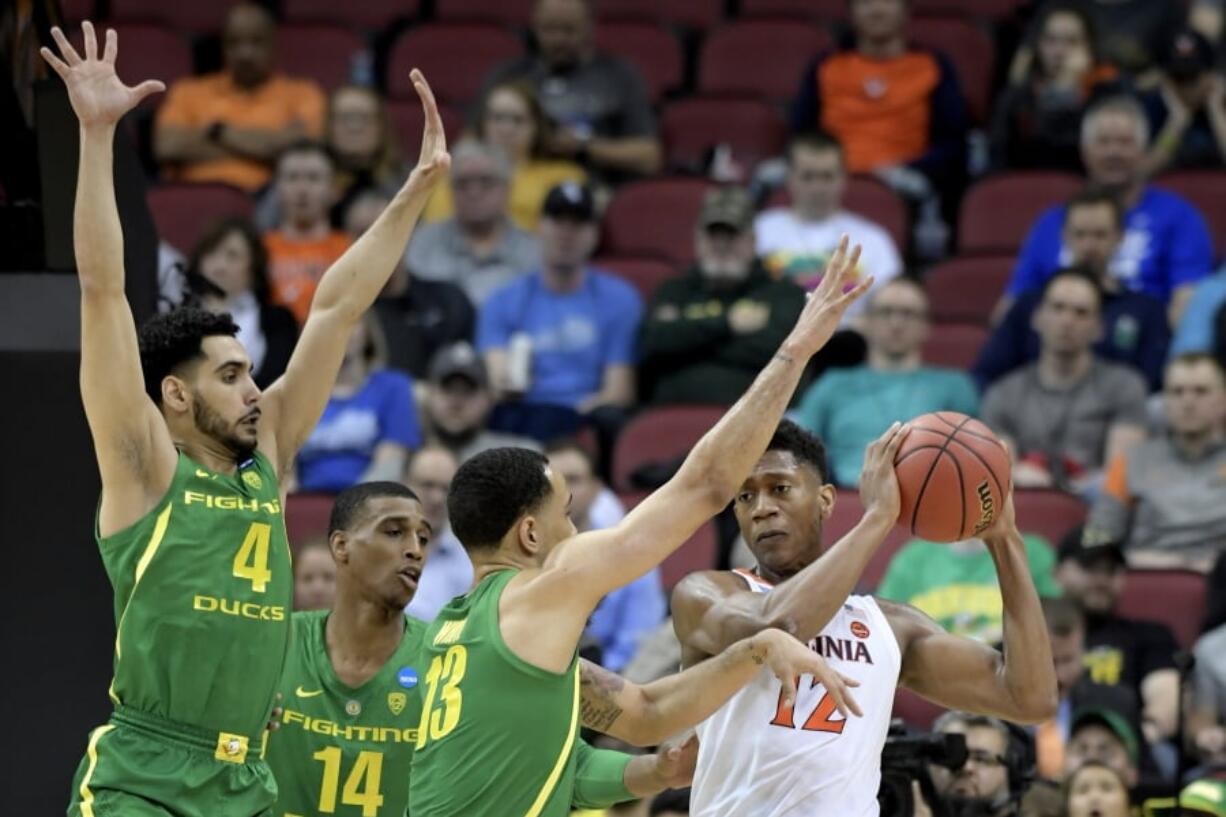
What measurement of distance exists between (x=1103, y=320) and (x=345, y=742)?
5921 mm

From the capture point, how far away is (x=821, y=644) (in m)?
6.46

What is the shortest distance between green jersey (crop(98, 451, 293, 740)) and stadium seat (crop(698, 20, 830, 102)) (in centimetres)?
848

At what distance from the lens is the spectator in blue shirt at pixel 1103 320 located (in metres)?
11.7

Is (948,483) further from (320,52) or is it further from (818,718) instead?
(320,52)

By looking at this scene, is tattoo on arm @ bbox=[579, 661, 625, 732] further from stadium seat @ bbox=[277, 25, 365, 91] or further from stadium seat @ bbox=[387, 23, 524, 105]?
stadium seat @ bbox=[277, 25, 365, 91]

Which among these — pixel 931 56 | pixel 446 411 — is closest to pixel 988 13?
pixel 931 56

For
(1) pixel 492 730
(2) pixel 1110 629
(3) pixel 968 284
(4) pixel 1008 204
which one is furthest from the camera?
(4) pixel 1008 204

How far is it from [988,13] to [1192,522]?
5.09m

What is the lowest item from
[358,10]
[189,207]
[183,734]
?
[183,734]

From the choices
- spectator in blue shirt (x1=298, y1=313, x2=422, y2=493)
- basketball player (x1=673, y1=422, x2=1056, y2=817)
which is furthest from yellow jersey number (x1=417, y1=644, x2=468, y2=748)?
spectator in blue shirt (x1=298, y1=313, x2=422, y2=493)

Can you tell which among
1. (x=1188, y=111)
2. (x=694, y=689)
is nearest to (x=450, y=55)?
(x=1188, y=111)

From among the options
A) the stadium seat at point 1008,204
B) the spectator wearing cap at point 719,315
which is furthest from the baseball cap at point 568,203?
the stadium seat at point 1008,204

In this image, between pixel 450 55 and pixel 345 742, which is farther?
pixel 450 55

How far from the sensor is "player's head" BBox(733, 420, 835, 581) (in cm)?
654
